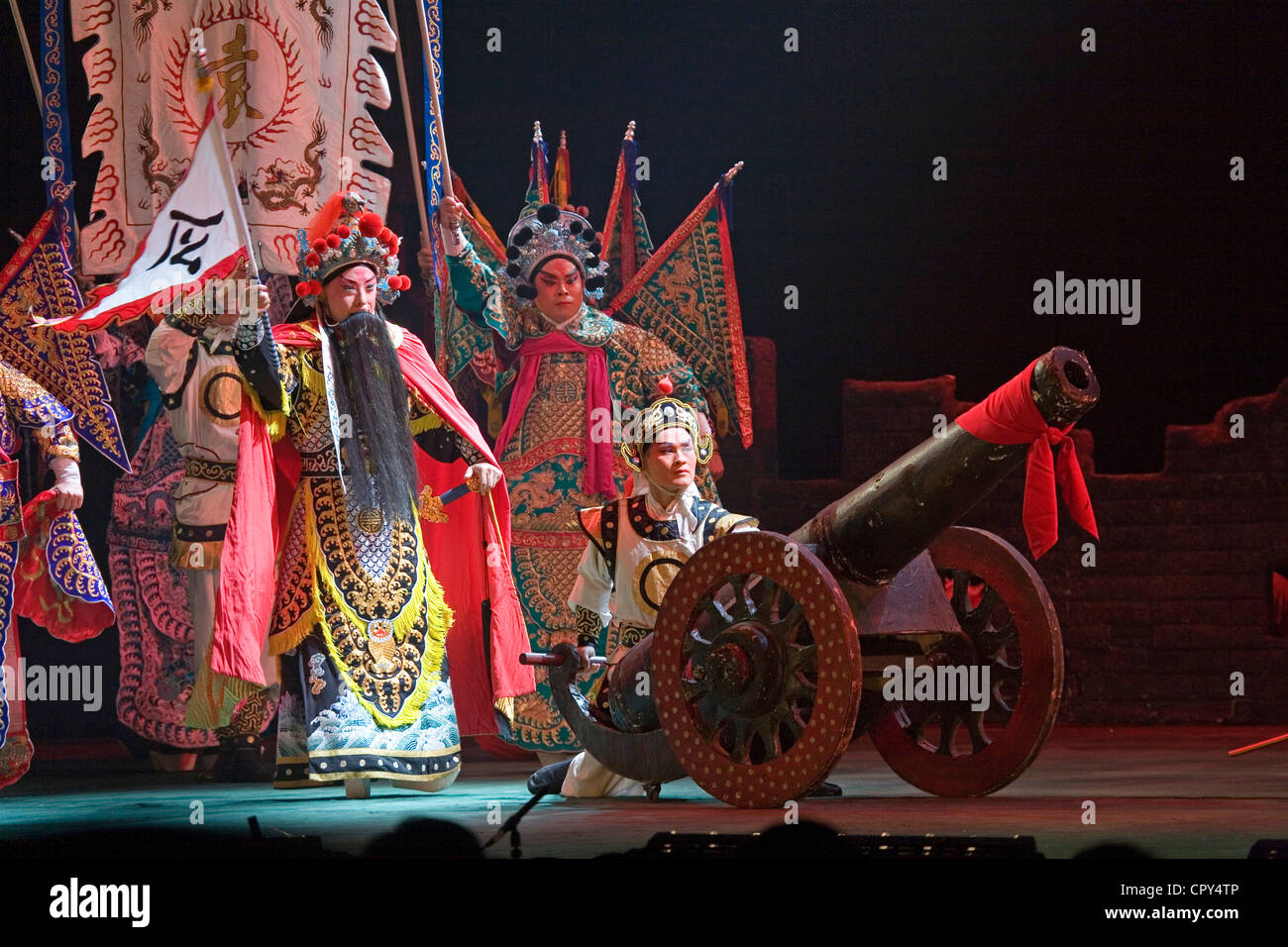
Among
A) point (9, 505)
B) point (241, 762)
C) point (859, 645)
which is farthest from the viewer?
point (241, 762)

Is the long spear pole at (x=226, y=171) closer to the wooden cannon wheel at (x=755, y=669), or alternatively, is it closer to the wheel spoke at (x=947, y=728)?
the wooden cannon wheel at (x=755, y=669)

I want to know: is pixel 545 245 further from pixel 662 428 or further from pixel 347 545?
pixel 347 545

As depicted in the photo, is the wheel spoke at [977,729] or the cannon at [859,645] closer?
the cannon at [859,645]

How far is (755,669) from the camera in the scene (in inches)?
174

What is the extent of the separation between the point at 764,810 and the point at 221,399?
259 cm

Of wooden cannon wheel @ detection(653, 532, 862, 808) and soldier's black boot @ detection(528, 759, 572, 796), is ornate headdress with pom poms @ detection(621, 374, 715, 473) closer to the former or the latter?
wooden cannon wheel @ detection(653, 532, 862, 808)

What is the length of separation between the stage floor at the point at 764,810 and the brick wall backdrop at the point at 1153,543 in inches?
39.8

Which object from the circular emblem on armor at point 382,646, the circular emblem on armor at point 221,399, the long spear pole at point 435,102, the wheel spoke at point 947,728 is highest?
the long spear pole at point 435,102

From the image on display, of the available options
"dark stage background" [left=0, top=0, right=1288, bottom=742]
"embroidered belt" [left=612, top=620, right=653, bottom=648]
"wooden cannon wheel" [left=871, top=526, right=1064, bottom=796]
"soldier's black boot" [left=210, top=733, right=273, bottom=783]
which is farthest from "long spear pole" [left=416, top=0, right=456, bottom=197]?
"wooden cannon wheel" [left=871, top=526, right=1064, bottom=796]

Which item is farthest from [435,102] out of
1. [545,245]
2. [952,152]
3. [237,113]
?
[952,152]

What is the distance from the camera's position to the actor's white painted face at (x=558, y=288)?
654 centimetres

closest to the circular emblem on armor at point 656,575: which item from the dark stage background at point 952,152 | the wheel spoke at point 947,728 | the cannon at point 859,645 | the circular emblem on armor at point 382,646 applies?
the cannon at point 859,645

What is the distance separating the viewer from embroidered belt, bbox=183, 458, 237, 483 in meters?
6.26

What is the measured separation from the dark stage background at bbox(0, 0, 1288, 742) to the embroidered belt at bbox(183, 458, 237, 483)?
1469 mm
